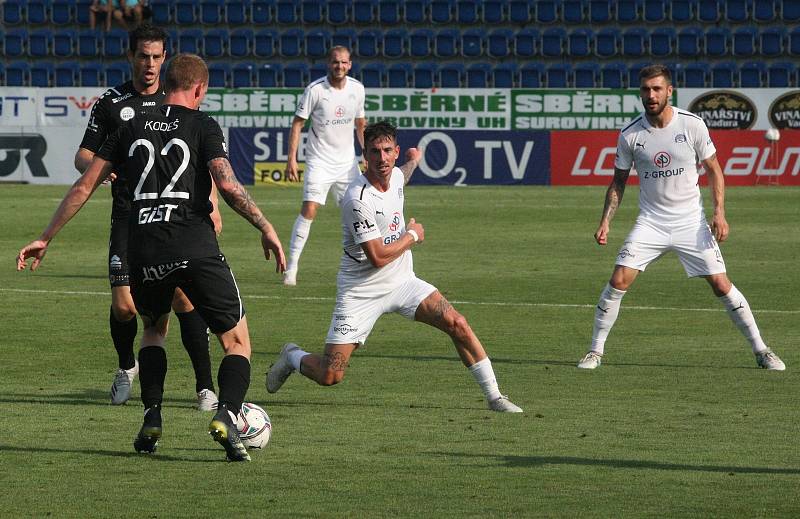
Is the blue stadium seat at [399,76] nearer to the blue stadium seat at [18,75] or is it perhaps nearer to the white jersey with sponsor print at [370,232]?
the blue stadium seat at [18,75]

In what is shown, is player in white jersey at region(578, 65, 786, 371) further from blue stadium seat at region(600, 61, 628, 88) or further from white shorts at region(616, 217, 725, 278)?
blue stadium seat at region(600, 61, 628, 88)

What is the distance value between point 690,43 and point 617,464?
102 feet

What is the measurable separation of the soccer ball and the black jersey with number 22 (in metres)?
0.81

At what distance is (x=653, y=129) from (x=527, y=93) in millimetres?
24002

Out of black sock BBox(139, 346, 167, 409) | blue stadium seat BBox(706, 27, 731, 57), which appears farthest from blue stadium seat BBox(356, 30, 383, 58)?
black sock BBox(139, 346, 167, 409)

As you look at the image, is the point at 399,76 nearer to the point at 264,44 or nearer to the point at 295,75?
the point at 295,75

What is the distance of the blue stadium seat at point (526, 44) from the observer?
120 feet

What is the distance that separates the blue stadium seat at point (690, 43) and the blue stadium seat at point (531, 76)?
3.58m

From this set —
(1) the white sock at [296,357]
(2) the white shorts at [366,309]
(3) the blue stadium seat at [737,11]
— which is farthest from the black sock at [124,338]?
(3) the blue stadium seat at [737,11]

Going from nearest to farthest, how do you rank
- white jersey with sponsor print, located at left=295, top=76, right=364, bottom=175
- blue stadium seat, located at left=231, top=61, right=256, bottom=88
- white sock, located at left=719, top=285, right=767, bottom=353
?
white sock, located at left=719, top=285, right=767, bottom=353 < white jersey with sponsor print, located at left=295, top=76, right=364, bottom=175 < blue stadium seat, located at left=231, top=61, right=256, bottom=88

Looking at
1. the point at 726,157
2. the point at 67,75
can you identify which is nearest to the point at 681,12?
the point at 726,157

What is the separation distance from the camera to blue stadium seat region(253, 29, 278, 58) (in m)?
36.9

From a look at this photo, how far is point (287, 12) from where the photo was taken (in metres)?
37.3

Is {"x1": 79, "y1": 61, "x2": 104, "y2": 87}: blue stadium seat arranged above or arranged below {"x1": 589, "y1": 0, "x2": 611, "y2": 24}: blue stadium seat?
below
